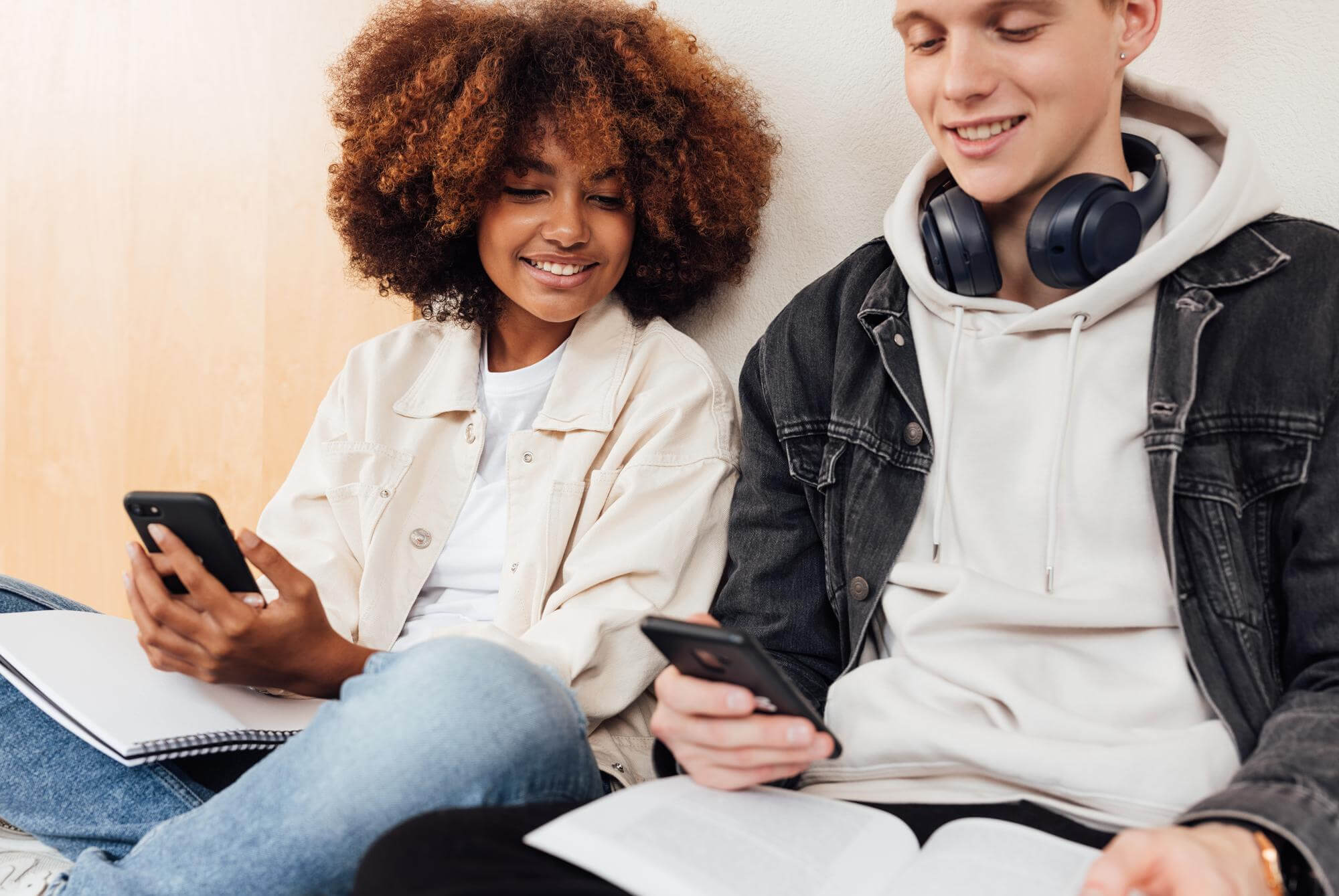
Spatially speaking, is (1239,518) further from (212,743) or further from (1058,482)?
(212,743)

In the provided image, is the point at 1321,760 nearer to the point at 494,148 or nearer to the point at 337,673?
the point at 337,673

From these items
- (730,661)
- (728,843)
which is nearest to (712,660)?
(730,661)

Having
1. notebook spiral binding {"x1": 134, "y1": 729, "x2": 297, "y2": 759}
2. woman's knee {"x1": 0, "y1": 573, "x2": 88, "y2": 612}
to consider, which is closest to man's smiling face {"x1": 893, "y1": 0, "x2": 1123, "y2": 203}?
notebook spiral binding {"x1": 134, "y1": 729, "x2": 297, "y2": 759}

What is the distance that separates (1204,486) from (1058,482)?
0.42 feet

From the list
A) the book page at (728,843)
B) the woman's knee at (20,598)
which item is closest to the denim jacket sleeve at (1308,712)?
the book page at (728,843)

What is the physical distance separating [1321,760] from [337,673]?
100 cm

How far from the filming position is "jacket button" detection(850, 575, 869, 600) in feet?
3.81

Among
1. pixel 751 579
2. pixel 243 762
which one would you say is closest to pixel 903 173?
pixel 751 579

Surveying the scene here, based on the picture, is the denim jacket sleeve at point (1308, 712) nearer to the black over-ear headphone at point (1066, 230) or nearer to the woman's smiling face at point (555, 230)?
the black over-ear headphone at point (1066, 230)

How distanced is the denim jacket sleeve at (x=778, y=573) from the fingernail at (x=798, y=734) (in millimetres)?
325

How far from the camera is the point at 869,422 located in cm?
120

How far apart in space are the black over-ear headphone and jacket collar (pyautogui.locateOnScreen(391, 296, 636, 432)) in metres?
0.48

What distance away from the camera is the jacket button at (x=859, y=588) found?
3.81 ft

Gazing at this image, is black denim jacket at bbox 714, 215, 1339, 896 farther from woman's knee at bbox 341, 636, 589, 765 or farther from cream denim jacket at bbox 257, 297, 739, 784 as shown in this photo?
woman's knee at bbox 341, 636, 589, 765
